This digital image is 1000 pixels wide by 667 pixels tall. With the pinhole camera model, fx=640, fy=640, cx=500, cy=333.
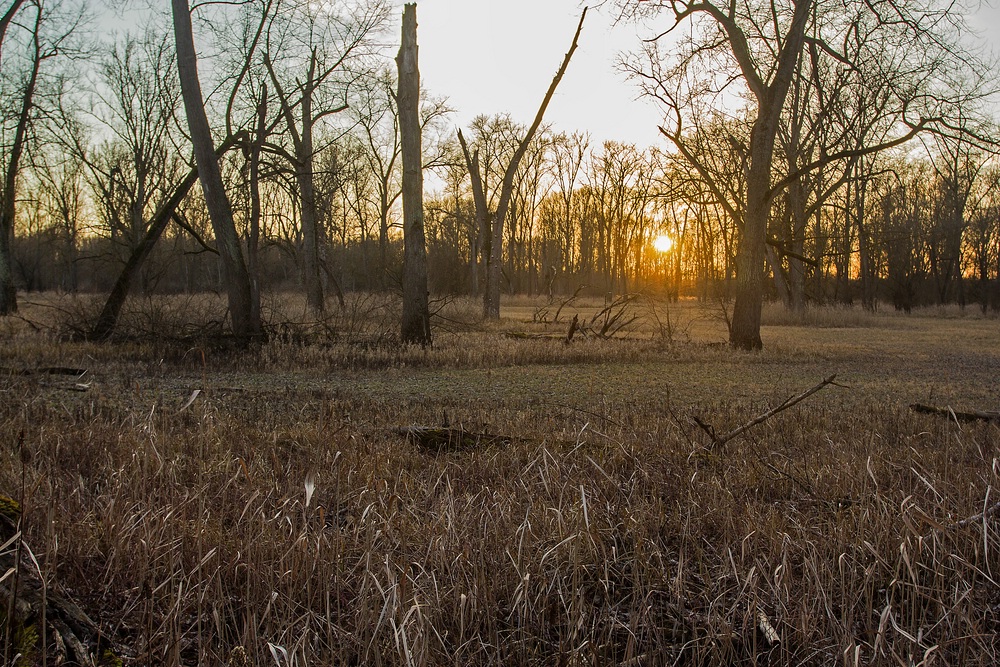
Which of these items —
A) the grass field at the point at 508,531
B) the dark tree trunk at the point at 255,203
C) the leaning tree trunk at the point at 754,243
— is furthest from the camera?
the leaning tree trunk at the point at 754,243

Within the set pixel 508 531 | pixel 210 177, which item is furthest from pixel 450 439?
pixel 210 177

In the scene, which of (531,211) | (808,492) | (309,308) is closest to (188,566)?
(808,492)

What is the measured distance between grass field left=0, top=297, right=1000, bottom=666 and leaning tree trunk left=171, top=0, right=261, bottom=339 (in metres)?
4.12

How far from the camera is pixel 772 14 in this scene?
39.4 ft

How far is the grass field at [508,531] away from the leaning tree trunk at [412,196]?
208 inches

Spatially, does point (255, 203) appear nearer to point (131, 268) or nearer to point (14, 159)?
point (131, 268)

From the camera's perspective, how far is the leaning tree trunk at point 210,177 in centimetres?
1001

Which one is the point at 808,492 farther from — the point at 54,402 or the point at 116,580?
the point at 54,402

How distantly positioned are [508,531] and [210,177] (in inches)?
370

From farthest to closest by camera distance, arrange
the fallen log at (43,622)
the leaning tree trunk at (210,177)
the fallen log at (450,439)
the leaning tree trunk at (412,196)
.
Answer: the leaning tree trunk at (412,196) < the leaning tree trunk at (210,177) < the fallen log at (450,439) < the fallen log at (43,622)

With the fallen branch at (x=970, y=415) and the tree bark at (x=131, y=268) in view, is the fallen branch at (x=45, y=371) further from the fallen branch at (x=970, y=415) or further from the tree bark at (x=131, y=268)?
the fallen branch at (x=970, y=415)

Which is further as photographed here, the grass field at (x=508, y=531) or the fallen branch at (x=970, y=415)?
the fallen branch at (x=970, y=415)

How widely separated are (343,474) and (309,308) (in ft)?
60.4

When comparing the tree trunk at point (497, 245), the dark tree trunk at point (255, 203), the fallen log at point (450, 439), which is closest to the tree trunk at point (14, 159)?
the dark tree trunk at point (255, 203)
